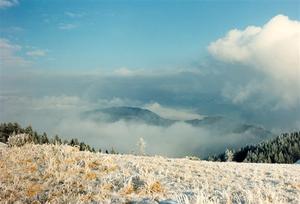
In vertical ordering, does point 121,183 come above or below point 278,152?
below

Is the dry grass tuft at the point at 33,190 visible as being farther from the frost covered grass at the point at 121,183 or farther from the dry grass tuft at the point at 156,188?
the dry grass tuft at the point at 156,188

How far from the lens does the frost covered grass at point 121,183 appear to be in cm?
1514

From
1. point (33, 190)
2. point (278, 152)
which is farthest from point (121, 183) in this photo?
point (278, 152)

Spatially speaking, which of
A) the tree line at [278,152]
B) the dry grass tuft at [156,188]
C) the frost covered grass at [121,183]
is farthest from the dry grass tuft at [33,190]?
the tree line at [278,152]

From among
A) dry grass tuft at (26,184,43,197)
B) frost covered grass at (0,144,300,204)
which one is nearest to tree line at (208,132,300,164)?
frost covered grass at (0,144,300,204)

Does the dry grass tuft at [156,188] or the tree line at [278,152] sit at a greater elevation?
the tree line at [278,152]

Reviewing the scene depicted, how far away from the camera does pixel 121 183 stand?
16.8 meters

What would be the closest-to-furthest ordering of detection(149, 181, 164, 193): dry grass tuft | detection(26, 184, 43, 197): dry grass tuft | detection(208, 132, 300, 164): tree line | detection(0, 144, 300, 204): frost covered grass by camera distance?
detection(0, 144, 300, 204): frost covered grass → detection(149, 181, 164, 193): dry grass tuft → detection(26, 184, 43, 197): dry grass tuft → detection(208, 132, 300, 164): tree line

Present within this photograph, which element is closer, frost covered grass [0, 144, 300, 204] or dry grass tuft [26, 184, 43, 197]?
frost covered grass [0, 144, 300, 204]

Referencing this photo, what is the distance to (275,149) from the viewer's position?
17150 centimetres

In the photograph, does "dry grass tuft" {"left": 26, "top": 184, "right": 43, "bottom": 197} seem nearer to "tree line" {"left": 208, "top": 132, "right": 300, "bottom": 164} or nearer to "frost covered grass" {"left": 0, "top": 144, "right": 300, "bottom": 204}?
"frost covered grass" {"left": 0, "top": 144, "right": 300, "bottom": 204}

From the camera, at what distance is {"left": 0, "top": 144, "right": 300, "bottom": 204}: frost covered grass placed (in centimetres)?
1514

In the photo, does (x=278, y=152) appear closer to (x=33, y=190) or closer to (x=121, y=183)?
(x=121, y=183)

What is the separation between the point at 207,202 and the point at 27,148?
1587 centimetres
